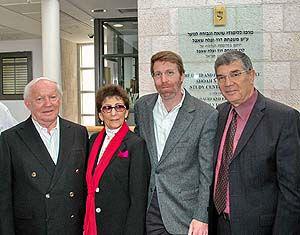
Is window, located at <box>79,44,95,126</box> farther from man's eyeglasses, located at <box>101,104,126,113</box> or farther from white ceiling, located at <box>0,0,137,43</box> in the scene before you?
Answer: man's eyeglasses, located at <box>101,104,126,113</box>

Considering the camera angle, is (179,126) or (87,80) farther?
(87,80)

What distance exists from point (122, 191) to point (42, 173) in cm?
44

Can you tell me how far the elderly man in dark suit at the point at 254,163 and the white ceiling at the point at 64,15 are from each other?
5.22 meters

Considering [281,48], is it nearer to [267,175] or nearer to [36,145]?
[267,175]

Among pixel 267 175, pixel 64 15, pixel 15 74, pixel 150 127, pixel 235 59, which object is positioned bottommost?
pixel 267 175

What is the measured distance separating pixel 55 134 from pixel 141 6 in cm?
184

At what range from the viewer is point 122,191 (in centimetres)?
225

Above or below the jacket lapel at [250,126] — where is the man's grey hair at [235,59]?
above

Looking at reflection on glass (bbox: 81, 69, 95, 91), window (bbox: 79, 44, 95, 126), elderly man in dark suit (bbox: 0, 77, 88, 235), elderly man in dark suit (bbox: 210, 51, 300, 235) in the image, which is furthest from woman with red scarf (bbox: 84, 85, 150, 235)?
reflection on glass (bbox: 81, 69, 95, 91)

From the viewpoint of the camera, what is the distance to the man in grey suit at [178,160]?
2215 millimetres

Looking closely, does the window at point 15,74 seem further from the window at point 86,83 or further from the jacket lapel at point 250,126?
the jacket lapel at point 250,126

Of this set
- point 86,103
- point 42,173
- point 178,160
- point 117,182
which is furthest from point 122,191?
point 86,103

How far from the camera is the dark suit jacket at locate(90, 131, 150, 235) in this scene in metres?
2.23

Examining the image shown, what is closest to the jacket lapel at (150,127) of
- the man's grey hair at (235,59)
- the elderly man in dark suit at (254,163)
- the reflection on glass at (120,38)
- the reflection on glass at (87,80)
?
the elderly man in dark suit at (254,163)
